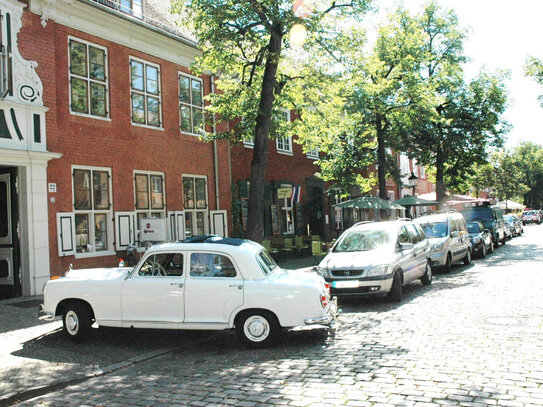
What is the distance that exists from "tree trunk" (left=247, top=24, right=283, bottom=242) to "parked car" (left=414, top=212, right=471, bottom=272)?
5531 mm

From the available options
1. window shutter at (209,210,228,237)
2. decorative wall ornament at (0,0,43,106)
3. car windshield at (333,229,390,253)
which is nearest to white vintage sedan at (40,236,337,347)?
car windshield at (333,229,390,253)

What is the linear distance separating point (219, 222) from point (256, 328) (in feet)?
38.6

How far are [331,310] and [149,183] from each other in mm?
10059

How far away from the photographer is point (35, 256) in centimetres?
1205

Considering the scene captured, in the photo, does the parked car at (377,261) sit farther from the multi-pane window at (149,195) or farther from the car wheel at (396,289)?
the multi-pane window at (149,195)

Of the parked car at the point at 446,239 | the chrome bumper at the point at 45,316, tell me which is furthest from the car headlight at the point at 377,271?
the chrome bumper at the point at 45,316

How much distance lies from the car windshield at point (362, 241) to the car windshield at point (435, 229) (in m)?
4.98

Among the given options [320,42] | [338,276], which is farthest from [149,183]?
[338,276]

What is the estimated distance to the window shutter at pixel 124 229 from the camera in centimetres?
1445

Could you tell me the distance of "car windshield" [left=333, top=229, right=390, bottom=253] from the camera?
36.6 feet

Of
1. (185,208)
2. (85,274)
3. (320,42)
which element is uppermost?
(320,42)

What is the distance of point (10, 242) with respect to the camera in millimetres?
12266

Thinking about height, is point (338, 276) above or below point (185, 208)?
below

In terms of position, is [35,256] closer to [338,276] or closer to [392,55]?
[338,276]
